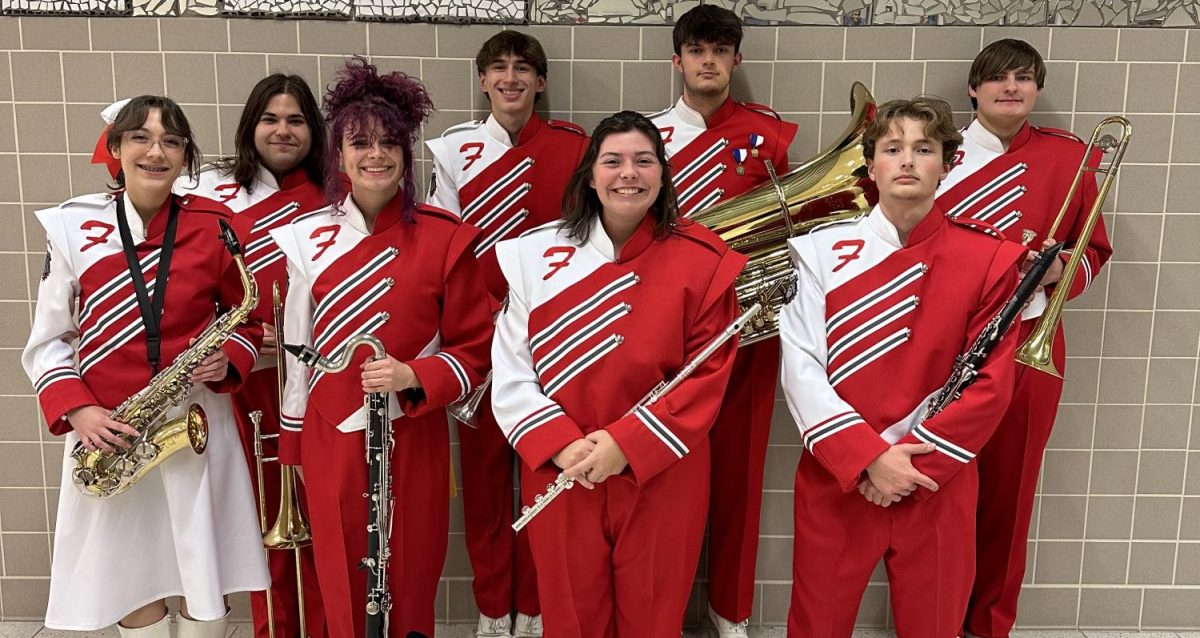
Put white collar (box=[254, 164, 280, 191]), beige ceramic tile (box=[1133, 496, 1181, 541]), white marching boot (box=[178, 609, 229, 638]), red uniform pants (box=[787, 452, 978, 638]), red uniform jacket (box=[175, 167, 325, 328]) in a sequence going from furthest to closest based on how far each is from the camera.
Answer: beige ceramic tile (box=[1133, 496, 1181, 541]) < white collar (box=[254, 164, 280, 191]) < red uniform jacket (box=[175, 167, 325, 328]) < white marching boot (box=[178, 609, 229, 638]) < red uniform pants (box=[787, 452, 978, 638])

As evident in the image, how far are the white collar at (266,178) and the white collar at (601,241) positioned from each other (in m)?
1.36

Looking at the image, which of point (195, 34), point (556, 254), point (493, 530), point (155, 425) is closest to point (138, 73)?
point (195, 34)

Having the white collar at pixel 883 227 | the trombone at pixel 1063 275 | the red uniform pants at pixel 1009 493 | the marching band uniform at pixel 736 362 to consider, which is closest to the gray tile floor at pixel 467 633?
the marching band uniform at pixel 736 362

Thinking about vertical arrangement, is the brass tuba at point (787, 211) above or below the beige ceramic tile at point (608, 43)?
below

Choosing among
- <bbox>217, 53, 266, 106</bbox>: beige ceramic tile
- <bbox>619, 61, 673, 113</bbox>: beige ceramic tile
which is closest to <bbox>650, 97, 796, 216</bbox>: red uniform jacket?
<bbox>619, 61, 673, 113</bbox>: beige ceramic tile

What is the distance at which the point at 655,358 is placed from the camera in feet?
9.19

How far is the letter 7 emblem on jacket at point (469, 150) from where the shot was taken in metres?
3.70

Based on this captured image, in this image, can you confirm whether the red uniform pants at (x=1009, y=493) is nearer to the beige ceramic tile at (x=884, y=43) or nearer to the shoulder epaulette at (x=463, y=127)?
the beige ceramic tile at (x=884, y=43)

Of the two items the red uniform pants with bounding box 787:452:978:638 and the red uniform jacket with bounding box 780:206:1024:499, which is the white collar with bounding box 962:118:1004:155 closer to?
the red uniform jacket with bounding box 780:206:1024:499

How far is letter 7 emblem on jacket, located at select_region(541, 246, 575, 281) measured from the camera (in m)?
2.89

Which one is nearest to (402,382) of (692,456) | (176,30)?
(692,456)

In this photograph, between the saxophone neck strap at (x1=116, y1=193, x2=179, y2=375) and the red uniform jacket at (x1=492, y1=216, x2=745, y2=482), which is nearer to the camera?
the red uniform jacket at (x1=492, y1=216, x2=745, y2=482)

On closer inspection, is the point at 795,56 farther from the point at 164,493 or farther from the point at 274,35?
the point at 164,493

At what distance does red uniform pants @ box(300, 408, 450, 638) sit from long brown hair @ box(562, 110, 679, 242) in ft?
2.58
